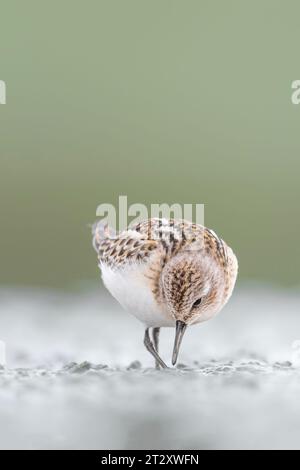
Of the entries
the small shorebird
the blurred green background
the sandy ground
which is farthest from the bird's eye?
the blurred green background

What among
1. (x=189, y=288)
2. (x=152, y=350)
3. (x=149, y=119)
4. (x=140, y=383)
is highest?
(x=149, y=119)

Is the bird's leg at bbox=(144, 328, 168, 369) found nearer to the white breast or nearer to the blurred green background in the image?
the white breast

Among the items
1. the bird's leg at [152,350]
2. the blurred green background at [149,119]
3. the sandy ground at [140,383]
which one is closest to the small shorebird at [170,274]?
the bird's leg at [152,350]

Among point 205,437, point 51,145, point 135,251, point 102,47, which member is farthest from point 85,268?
point 102,47

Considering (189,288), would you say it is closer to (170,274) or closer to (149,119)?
(170,274)

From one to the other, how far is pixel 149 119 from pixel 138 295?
462 inches

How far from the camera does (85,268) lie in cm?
1219

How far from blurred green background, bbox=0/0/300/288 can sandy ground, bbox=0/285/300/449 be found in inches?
104

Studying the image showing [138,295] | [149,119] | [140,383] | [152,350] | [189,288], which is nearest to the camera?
[140,383]

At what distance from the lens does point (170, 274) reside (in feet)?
24.3

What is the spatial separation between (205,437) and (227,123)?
565 inches

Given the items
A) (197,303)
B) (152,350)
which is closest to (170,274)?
(197,303)
